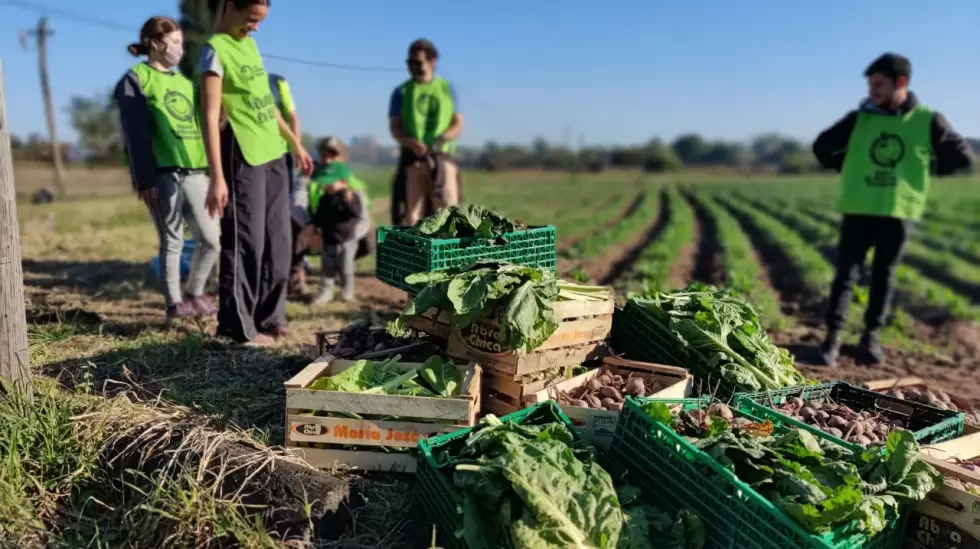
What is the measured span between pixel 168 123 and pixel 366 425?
3467 mm

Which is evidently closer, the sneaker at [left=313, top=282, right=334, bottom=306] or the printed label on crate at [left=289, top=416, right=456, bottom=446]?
the printed label on crate at [left=289, top=416, right=456, bottom=446]

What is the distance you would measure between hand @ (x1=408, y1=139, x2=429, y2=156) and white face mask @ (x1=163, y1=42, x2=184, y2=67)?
2527mm

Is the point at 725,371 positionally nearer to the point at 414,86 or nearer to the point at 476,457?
the point at 476,457

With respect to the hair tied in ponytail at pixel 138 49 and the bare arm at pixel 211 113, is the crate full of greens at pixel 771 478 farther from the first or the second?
the hair tied in ponytail at pixel 138 49

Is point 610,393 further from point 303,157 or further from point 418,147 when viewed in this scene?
point 418,147

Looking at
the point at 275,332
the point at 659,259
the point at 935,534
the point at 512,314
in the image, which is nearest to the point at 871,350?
the point at 935,534

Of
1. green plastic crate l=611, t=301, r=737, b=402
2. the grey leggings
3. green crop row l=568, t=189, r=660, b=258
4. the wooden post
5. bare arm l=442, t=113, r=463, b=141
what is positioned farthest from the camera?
green crop row l=568, t=189, r=660, b=258

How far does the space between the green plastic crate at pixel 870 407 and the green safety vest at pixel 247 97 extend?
3.66m

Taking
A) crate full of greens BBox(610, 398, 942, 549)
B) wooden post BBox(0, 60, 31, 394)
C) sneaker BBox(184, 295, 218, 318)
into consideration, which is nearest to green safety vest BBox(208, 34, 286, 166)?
wooden post BBox(0, 60, 31, 394)

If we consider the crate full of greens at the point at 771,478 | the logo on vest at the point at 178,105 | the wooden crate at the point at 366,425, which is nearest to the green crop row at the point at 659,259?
the crate full of greens at the point at 771,478

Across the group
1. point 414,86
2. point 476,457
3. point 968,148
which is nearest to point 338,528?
point 476,457

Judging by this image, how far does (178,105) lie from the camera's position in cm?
570

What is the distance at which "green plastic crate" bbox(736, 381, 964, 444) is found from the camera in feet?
11.7

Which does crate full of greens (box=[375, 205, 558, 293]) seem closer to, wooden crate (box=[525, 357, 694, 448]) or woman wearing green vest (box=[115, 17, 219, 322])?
wooden crate (box=[525, 357, 694, 448])
